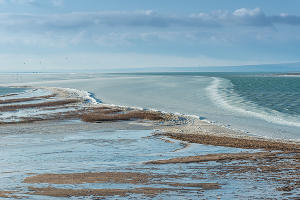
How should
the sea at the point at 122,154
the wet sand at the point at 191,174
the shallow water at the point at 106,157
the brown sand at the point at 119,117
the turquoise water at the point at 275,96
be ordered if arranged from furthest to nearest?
1. the turquoise water at the point at 275,96
2. the brown sand at the point at 119,117
3. the shallow water at the point at 106,157
4. the sea at the point at 122,154
5. the wet sand at the point at 191,174

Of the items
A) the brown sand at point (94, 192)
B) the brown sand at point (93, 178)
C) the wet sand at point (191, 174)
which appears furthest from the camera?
the brown sand at point (93, 178)

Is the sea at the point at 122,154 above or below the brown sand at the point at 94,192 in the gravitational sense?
→ below

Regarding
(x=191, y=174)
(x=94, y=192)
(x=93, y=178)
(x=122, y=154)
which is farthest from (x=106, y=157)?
(x=94, y=192)

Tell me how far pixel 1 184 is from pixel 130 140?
9313 mm

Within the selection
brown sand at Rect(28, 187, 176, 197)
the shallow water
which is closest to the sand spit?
brown sand at Rect(28, 187, 176, 197)

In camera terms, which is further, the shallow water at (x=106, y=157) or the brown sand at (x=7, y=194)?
the shallow water at (x=106, y=157)

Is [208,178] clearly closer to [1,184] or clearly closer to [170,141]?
[1,184]

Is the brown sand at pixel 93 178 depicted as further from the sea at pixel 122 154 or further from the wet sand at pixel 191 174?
the sea at pixel 122 154

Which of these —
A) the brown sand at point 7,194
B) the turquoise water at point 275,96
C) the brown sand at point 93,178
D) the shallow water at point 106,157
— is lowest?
the turquoise water at point 275,96

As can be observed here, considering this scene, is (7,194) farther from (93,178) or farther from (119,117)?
(119,117)

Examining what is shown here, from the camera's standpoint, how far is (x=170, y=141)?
19453mm

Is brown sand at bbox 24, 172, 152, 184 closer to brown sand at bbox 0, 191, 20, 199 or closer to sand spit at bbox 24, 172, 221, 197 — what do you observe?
sand spit at bbox 24, 172, 221, 197

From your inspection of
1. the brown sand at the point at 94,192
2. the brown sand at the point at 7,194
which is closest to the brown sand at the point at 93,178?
the brown sand at the point at 94,192

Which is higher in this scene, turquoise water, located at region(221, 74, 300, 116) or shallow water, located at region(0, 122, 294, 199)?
shallow water, located at region(0, 122, 294, 199)
